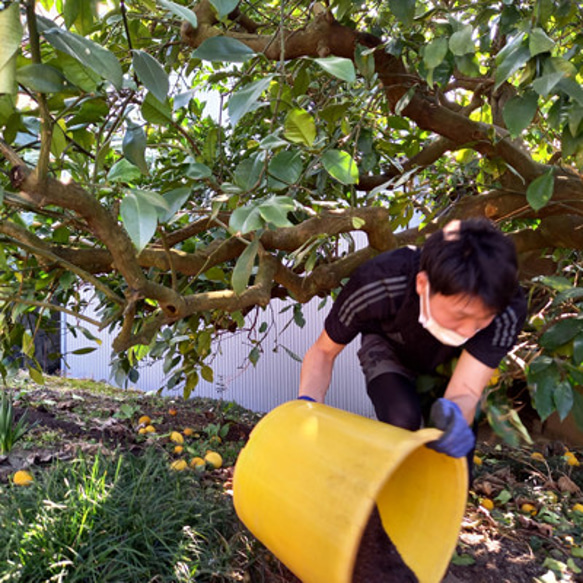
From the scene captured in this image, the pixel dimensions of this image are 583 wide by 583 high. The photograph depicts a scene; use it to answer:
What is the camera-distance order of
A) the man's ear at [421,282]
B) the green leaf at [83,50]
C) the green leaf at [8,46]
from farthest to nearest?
1. the man's ear at [421,282]
2. the green leaf at [83,50]
3. the green leaf at [8,46]

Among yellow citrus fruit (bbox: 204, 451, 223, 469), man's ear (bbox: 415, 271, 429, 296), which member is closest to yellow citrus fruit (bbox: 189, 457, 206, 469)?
yellow citrus fruit (bbox: 204, 451, 223, 469)

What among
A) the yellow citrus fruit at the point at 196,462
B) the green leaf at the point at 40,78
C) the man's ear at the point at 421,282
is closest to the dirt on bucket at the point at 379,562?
the man's ear at the point at 421,282

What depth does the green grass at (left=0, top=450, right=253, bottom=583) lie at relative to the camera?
5.75ft

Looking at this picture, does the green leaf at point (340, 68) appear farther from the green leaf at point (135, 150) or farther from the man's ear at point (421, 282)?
the man's ear at point (421, 282)

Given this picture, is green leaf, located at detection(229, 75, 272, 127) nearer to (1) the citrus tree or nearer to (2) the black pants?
(1) the citrus tree

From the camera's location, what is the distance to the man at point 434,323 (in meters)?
1.39

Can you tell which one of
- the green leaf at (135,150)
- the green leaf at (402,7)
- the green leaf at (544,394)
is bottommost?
the green leaf at (544,394)

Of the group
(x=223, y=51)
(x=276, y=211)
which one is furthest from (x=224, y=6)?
(x=276, y=211)

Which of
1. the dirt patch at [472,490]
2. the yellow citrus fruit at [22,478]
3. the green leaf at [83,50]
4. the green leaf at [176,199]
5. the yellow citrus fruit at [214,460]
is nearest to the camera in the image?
the green leaf at [83,50]

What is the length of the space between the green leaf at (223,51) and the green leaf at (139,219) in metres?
0.42

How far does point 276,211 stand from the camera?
1218 millimetres

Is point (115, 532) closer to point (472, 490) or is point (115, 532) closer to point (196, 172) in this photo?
point (196, 172)

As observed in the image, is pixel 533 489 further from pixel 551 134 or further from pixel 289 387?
pixel 289 387

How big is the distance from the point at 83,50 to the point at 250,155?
1353 mm
